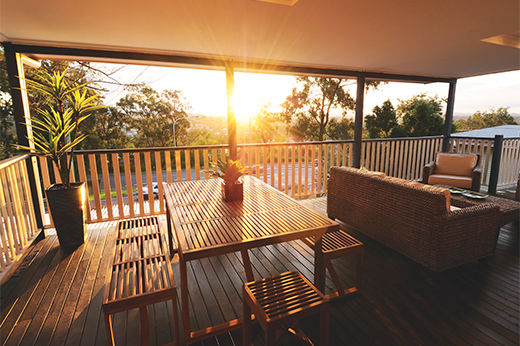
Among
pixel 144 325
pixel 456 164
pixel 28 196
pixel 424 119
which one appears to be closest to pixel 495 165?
pixel 456 164

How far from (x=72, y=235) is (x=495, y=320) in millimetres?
3979

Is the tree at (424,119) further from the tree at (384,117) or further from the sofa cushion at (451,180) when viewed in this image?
the sofa cushion at (451,180)

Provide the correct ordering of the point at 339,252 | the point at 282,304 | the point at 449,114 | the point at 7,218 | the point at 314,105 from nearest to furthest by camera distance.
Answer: the point at 282,304, the point at 339,252, the point at 7,218, the point at 449,114, the point at 314,105

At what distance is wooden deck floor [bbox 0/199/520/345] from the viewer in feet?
5.57

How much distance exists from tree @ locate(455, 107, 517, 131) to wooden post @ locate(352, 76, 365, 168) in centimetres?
1068

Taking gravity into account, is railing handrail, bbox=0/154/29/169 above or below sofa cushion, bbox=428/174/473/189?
above

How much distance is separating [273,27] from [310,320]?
2652 mm

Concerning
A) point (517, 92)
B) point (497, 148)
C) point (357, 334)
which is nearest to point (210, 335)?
point (357, 334)

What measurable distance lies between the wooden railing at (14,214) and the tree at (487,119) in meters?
15.7

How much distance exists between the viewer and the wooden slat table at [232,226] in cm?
142

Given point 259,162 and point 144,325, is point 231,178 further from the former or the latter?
point 259,162

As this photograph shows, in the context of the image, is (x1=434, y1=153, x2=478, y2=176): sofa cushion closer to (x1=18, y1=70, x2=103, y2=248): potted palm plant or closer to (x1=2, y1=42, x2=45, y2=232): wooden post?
(x1=18, y1=70, x2=103, y2=248): potted palm plant

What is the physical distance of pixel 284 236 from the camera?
1493mm

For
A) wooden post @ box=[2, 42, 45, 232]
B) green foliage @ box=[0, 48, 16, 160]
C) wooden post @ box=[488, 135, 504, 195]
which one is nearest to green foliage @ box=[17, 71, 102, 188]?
wooden post @ box=[2, 42, 45, 232]
